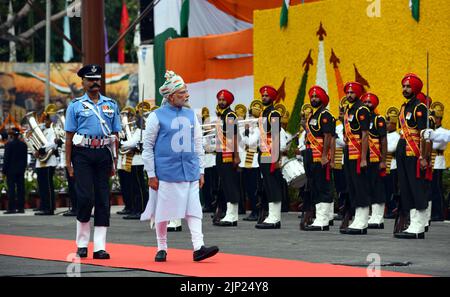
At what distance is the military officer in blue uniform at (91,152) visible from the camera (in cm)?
1390

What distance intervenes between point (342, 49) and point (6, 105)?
3861cm

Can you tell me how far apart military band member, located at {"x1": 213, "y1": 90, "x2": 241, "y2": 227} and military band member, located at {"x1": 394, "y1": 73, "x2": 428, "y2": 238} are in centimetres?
373

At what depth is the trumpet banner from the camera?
22.0 metres

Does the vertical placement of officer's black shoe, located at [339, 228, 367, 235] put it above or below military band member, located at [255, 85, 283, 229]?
below

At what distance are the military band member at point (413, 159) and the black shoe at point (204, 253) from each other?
4292 mm

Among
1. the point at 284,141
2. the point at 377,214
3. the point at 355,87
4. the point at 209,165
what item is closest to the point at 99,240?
the point at 355,87

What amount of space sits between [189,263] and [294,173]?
6.89 metres

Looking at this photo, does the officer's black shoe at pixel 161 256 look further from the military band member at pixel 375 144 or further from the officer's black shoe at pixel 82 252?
the military band member at pixel 375 144

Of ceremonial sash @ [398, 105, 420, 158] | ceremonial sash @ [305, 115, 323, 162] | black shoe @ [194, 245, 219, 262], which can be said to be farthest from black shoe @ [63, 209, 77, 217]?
black shoe @ [194, 245, 219, 262]

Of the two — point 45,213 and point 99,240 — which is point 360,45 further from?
point 99,240

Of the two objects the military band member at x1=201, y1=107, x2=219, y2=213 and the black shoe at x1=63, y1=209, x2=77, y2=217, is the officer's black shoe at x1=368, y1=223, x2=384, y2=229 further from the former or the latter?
the black shoe at x1=63, y1=209, x2=77, y2=217

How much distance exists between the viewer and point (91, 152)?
13.9 m

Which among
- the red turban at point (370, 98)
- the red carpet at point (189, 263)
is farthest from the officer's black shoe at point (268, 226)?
the red carpet at point (189, 263)

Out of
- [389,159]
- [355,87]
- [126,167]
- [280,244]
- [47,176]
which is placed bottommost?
[280,244]
